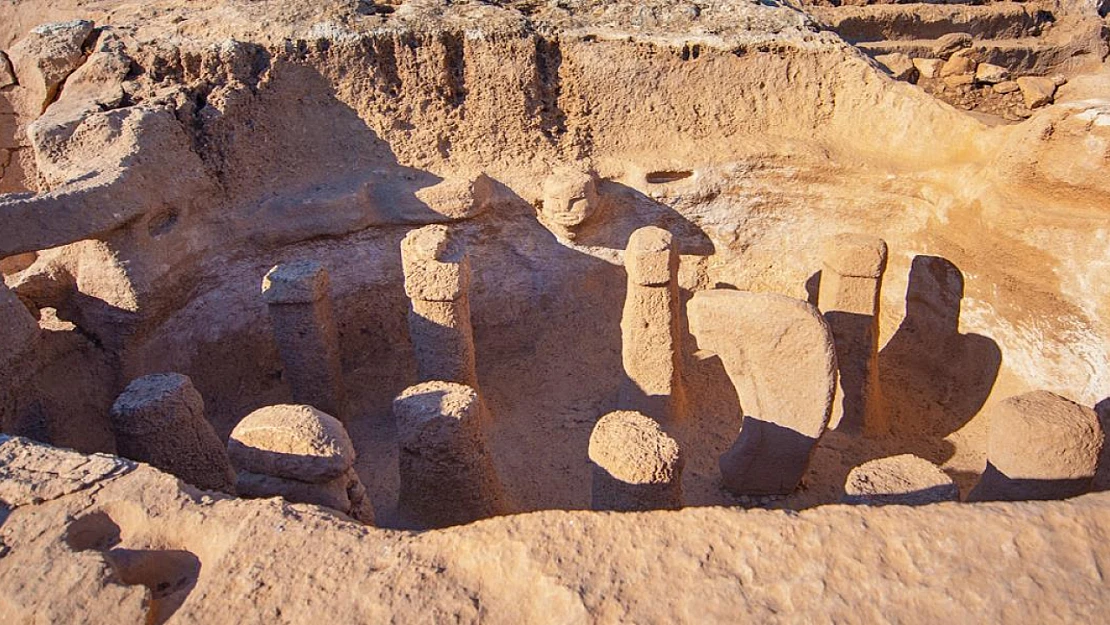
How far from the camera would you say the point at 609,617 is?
166 centimetres

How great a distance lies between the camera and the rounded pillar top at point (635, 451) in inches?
106

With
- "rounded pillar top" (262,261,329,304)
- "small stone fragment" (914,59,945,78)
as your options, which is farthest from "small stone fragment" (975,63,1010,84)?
"rounded pillar top" (262,261,329,304)

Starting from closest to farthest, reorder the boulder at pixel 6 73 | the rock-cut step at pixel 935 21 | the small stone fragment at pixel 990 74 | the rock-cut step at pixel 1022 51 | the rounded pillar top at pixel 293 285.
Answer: the rounded pillar top at pixel 293 285
the boulder at pixel 6 73
the small stone fragment at pixel 990 74
the rock-cut step at pixel 1022 51
the rock-cut step at pixel 935 21

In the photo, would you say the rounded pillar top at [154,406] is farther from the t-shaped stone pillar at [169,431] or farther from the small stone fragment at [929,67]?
the small stone fragment at [929,67]

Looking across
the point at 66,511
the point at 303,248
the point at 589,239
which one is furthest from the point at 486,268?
the point at 66,511

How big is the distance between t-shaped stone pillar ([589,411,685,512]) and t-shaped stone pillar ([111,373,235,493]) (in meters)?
1.73

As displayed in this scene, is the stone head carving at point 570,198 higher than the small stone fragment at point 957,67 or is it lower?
lower

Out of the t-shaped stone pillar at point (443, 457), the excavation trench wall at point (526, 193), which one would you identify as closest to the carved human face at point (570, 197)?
the excavation trench wall at point (526, 193)

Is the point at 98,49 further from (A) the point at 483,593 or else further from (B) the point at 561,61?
(A) the point at 483,593

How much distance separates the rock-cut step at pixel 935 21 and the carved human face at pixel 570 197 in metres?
5.24

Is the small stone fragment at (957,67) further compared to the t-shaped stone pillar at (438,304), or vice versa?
the small stone fragment at (957,67)

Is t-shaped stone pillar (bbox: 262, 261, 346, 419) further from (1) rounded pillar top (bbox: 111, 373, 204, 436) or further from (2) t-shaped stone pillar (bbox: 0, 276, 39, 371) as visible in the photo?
(2) t-shaped stone pillar (bbox: 0, 276, 39, 371)

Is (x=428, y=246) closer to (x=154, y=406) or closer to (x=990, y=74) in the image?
(x=154, y=406)

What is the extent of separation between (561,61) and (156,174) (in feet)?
8.28
